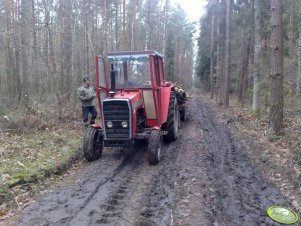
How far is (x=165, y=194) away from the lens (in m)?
5.82

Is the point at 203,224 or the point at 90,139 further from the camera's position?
the point at 90,139

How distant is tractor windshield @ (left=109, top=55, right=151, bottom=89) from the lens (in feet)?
28.5

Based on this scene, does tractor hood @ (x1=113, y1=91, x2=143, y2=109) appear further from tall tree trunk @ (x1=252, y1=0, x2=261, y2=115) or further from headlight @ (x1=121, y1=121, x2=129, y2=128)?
tall tree trunk @ (x1=252, y1=0, x2=261, y2=115)

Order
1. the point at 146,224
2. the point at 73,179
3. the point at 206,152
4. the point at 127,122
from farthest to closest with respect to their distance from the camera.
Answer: the point at 206,152, the point at 127,122, the point at 73,179, the point at 146,224

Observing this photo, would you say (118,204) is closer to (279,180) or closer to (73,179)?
(73,179)

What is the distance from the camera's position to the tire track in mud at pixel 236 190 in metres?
4.89

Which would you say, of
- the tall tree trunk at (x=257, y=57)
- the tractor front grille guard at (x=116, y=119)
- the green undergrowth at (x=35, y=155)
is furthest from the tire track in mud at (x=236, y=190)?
the tall tree trunk at (x=257, y=57)

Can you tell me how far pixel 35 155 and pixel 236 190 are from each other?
4.75 metres

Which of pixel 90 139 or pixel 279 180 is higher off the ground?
pixel 90 139

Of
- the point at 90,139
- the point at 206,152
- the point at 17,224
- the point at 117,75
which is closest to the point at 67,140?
the point at 90,139

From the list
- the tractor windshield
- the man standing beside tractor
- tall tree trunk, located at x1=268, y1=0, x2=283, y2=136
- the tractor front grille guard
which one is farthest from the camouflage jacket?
tall tree trunk, located at x1=268, y1=0, x2=283, y2=136

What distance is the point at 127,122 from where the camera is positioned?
7.81 meters

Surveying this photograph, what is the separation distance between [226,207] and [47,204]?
9.65 ft

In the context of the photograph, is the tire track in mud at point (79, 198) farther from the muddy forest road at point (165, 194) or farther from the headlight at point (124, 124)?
the headlight at point (124, 124)
